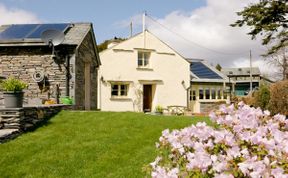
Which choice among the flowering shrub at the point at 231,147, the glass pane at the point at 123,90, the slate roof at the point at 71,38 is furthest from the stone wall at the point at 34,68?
the flowering shrub at the point at 231,147

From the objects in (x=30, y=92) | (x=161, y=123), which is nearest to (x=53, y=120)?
(x=161, y=123)

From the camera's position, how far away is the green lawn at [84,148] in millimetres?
7913

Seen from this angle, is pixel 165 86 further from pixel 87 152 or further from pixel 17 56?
pixel 87 152

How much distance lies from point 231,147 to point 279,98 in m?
15.6

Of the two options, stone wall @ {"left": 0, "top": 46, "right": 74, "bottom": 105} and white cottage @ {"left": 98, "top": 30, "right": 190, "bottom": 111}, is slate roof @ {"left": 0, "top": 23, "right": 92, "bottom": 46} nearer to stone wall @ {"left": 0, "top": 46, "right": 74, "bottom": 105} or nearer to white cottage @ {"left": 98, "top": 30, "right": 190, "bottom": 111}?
stone wall @ {"left": 0, "top": 46, "right": 74, "bottom": 105}

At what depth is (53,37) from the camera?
57.1ft

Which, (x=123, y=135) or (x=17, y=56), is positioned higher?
(x=17, y=56)

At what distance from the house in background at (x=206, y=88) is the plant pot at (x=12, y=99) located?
2335 centimetres

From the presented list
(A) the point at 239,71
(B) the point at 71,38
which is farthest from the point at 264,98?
(A) the point at 239,71

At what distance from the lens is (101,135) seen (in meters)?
11.1

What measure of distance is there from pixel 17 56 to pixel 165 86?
50.0 feet

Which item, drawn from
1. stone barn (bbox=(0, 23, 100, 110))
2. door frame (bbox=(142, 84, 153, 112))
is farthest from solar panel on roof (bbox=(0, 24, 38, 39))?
door frame (bbox=(142, 84, 153, 112))

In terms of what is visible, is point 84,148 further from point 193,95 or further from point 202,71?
point 202,71

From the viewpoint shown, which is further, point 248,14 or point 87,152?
point 248,14
